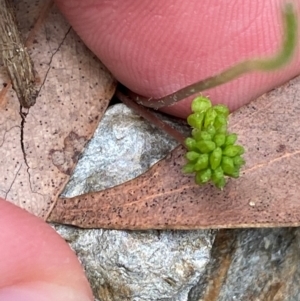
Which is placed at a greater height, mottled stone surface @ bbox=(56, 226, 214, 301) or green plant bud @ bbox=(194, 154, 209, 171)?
green plant bud @ bbox=(194, 154, 209, 171)

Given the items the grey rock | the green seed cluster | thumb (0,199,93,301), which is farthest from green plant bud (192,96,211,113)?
thumb (0,199,93,301)

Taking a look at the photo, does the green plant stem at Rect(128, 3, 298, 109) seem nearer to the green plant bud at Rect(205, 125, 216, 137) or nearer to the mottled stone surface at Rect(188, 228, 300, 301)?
the green plant bud at Rect(205, 125, 216, 137)

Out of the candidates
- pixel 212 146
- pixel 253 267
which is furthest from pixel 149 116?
pixel 253 267

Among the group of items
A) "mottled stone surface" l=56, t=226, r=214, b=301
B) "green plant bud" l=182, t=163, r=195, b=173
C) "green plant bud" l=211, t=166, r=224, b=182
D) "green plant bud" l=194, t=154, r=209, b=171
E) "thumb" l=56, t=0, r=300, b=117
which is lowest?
"mottled stone surface" l=56, t=226, r=214, b=301

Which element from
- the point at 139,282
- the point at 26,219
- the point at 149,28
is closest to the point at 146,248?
the point at 139,282

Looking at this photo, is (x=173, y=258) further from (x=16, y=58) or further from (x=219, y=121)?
(x=16, y=58)

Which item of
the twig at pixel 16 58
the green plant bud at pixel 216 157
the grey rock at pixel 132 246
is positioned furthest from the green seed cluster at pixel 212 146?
the twig at pixel 16 58
